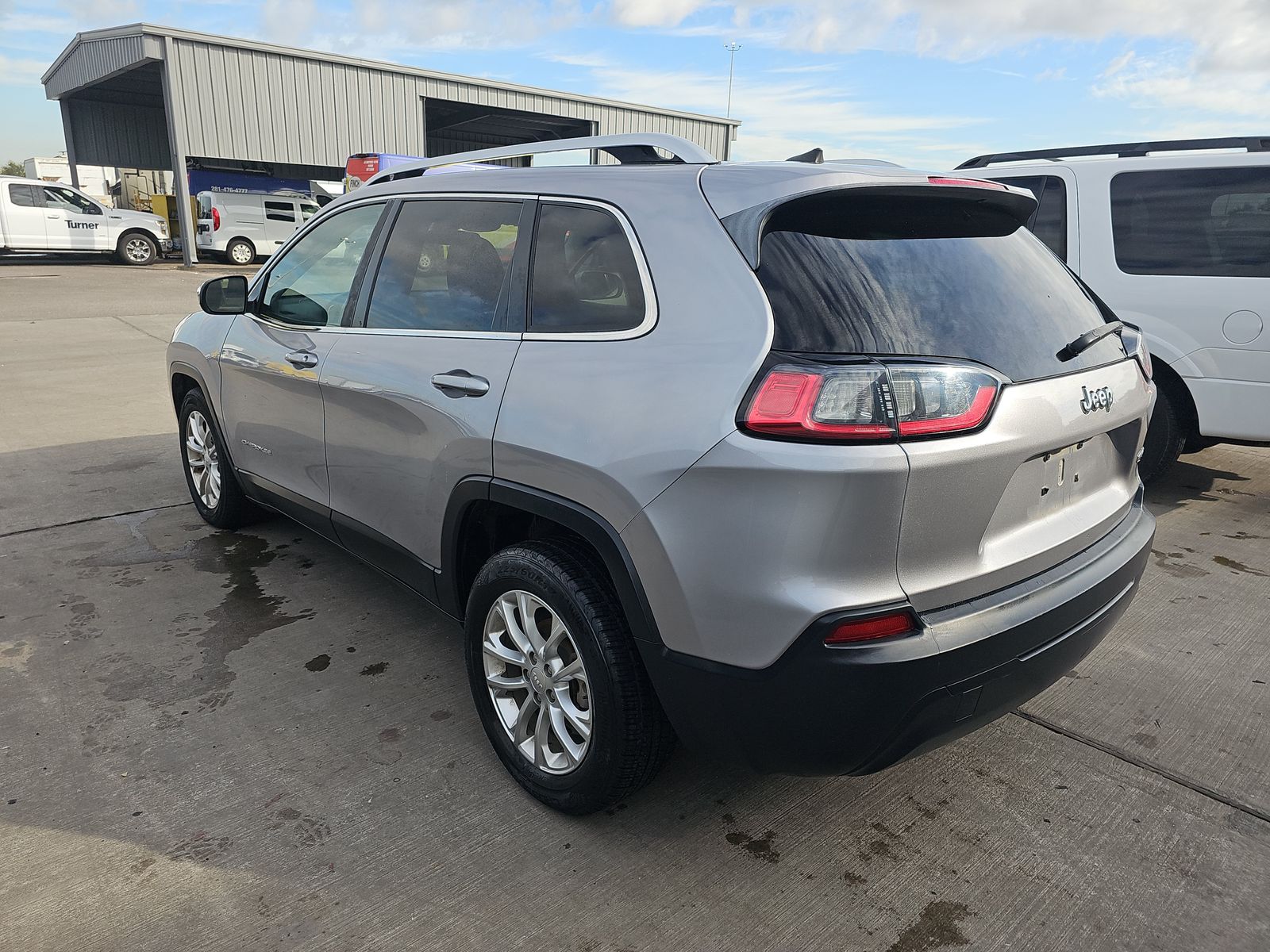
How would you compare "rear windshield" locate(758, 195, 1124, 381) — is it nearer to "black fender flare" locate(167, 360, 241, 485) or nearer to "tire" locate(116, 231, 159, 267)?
"black fender flare" locate(167, 360, 241, 485)

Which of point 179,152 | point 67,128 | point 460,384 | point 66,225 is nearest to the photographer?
point 460,384

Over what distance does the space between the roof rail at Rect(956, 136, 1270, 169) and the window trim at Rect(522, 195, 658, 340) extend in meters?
3.88

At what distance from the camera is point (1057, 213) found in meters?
5.06

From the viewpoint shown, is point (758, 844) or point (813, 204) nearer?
point (813, 204)

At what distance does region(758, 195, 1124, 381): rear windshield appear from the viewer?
6.39 ft

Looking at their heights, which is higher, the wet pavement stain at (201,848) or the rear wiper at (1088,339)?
the rear wiper at (1088,339)

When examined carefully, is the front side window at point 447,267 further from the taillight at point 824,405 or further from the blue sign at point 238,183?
the blue sign at point 238,183

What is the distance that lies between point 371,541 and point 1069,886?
2.33 metres

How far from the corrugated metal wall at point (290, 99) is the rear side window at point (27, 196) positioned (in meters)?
3.43

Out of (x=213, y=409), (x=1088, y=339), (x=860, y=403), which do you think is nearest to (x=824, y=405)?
(x=860, y=403)

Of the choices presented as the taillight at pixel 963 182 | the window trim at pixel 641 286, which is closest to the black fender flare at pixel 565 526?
the window trim at pixel 641 286

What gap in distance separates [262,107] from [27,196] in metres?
5.92

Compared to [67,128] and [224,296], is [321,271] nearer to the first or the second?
[224,296]

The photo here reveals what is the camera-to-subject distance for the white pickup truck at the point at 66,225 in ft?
68.6
